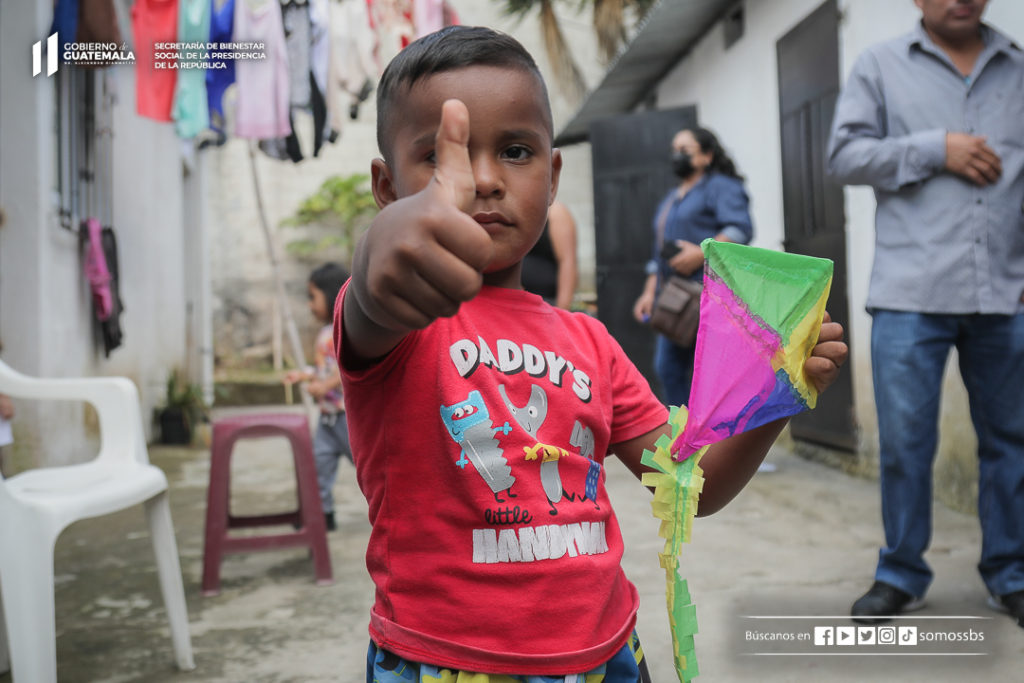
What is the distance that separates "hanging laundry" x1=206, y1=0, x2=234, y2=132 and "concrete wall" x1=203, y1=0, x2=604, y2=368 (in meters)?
6.69

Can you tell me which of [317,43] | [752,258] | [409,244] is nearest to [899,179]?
[752,258]

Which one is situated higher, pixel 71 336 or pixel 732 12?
pixel 732 12

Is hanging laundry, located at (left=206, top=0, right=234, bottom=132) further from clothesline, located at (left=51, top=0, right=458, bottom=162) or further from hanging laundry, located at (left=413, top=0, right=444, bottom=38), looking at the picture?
hanging laundry, located at (left=413, top=0, right=444, bottom=38)

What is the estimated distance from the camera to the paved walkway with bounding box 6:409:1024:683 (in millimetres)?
2188

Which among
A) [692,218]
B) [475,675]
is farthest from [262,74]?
[475,675]

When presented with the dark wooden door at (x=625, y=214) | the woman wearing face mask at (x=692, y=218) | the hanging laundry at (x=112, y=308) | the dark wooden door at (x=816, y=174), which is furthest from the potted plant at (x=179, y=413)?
the dark wooden door at (x=816, y=174)

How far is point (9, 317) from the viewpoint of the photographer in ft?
12.7

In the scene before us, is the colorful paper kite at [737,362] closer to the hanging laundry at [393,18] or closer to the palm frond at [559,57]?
the hanging laundry at [393,18]

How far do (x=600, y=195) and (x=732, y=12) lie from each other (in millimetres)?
1853

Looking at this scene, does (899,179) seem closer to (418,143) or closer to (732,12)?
(418,143)

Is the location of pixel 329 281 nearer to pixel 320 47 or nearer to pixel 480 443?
pixel 320 47

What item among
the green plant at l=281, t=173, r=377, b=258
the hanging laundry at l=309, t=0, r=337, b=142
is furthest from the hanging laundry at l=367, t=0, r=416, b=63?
the green plant at l=281, t=173, r=377, b=258

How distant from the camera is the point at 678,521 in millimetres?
981

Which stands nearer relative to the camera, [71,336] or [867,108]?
[867,108]
